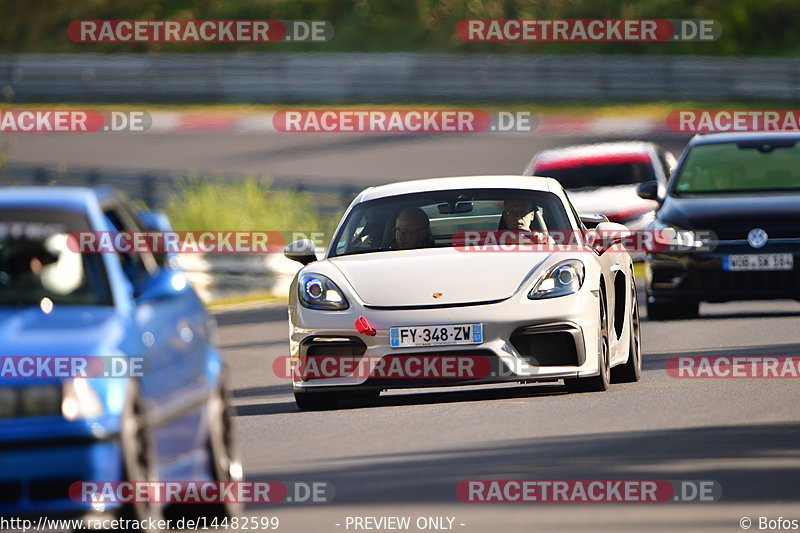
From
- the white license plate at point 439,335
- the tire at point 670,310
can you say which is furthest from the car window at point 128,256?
Result: the tire at point 670,310

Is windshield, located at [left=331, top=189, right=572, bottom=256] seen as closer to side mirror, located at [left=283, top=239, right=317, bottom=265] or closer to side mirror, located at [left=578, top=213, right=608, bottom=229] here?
side mirror, located at [left=283, top=239, right=317, bottom=265]

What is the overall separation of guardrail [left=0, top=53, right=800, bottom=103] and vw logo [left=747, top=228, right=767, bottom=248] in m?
25.7

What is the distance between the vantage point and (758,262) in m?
16.0

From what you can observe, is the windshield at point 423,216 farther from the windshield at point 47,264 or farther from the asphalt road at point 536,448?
the windshield at point 47,264

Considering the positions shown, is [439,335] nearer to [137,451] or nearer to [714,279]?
[137,451]

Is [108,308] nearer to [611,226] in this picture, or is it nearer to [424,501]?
[424,501]

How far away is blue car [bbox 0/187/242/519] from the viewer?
6.26 m

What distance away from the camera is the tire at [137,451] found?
643cm

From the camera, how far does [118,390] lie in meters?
6.43

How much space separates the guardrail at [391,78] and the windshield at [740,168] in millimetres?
23949

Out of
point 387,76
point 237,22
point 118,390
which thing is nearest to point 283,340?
point 118,390

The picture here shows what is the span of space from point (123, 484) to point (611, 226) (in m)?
6.30

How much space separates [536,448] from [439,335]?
5.46ft

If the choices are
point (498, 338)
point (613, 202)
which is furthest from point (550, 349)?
point (613, 202)
